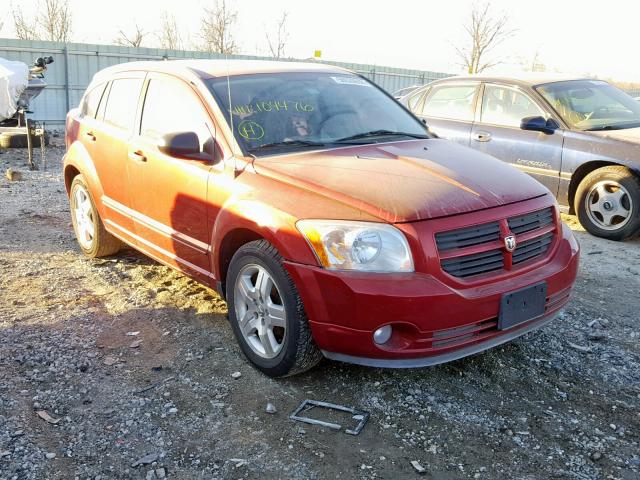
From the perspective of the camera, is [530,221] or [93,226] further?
[93,226]

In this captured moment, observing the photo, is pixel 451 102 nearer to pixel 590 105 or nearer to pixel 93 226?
pixel 590 105

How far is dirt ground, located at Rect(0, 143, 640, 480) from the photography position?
2822 millimetres

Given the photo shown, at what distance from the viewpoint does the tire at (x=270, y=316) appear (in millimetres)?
3240

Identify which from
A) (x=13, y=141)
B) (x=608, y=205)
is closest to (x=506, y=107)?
(x=608, y=205)

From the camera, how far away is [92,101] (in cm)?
558

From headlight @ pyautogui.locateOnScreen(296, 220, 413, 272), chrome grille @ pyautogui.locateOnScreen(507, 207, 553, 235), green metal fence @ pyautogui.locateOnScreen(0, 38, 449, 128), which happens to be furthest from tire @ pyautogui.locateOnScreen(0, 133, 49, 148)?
chrome grille @ pyautogui.locateOnScreen(507, 207, 553, 235)

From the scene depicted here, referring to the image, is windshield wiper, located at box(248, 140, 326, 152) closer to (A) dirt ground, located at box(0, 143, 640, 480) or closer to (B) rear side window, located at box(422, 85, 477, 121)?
(A) dirt ground, located at box(0, 143, 640, 480)

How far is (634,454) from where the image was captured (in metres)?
2.89

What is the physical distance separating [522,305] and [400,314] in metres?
0.73

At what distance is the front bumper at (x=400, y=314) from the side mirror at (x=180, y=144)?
1.12 m

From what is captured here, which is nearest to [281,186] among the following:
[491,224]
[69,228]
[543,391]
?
[491,224]

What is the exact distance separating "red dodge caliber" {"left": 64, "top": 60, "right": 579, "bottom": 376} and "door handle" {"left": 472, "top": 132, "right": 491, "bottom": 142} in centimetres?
298

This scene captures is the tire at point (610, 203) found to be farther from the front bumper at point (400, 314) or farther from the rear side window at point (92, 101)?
the rear side window at point (92, 101)

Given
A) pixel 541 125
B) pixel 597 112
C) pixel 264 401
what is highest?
pixel 597 112
